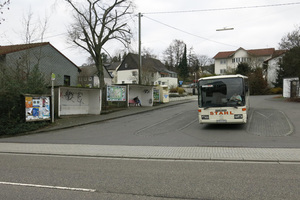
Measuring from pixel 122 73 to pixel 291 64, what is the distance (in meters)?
50.0

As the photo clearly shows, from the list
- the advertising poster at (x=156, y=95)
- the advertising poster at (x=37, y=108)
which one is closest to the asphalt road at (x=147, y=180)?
the advertising poster at (x=37, y=108)

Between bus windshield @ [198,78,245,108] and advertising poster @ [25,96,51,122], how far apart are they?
405 inches

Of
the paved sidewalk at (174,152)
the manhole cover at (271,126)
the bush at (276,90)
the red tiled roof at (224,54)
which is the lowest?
the paved sidewalk at (174,152)

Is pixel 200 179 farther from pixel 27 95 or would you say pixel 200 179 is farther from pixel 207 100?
pixel 27 95

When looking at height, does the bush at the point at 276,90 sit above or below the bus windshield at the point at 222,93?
above

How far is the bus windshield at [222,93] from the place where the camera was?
41.5 ft

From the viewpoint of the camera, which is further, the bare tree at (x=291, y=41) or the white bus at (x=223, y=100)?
the bare tree at (x=291, y=41)

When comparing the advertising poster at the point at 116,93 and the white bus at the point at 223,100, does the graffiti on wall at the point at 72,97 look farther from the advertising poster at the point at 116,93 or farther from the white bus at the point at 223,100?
the white bus at the point at 223,100

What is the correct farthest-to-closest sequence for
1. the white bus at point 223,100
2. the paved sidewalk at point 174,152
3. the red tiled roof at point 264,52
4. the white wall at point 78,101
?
the red tiled roof at point 264,52 → the white wall at point 78,101 → the white bus at point 223,100 → the paved sidewalk at point 174,152

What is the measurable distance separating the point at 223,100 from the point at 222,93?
388 mm

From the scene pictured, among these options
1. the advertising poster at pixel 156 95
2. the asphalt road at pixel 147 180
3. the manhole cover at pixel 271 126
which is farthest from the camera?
the advertising poster at pixel 156 95

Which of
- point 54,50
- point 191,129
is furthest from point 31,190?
point 54,50

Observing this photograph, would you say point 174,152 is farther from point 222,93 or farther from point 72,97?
point 72,97

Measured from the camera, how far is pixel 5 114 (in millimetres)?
15883
